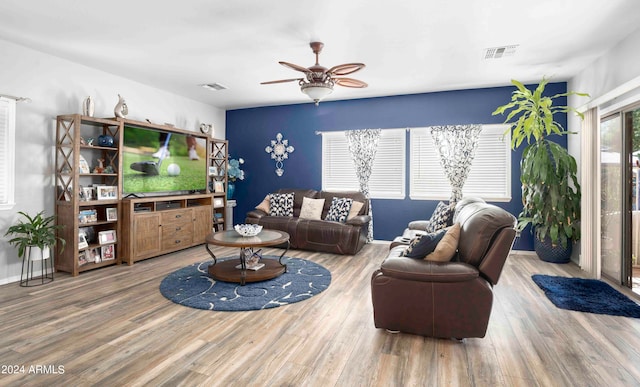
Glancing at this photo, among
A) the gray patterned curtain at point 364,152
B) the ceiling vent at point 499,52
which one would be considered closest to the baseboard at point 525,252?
the gray patterned curtain at point 364,152

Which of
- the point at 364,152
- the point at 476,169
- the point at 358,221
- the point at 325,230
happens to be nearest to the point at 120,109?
the point at 325,230

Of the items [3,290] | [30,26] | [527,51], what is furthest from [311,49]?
[3,290]

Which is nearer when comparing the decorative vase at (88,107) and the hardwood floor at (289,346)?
the hardwood floor at (289,346)

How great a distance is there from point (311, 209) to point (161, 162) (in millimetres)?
2575

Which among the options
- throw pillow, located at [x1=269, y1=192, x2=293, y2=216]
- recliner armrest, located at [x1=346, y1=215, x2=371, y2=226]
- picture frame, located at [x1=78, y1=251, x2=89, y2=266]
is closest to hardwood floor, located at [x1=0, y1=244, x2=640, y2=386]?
picture frame, located at [x1=78, y1=251, x2=89, y2=266]

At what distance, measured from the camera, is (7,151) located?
3.72 metres

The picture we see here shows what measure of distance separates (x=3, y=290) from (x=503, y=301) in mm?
5126

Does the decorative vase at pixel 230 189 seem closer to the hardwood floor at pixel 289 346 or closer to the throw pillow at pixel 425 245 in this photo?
the hardwood floor at pixel 289 346

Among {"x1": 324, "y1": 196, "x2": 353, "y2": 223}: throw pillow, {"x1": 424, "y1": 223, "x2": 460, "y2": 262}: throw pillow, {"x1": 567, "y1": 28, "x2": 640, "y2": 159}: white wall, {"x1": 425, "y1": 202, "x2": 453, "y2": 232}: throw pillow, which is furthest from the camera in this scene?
{"x1": 324, "y1": 196, "x2": 353, "y2": 223}: throw pillow

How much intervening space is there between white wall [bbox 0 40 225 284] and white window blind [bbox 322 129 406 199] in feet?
12.0

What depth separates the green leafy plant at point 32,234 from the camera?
11.8ft

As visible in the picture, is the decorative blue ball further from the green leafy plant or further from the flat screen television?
the green leafy plant

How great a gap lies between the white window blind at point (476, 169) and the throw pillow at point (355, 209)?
3.12 feet

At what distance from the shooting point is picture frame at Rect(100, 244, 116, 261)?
4.39 meters
